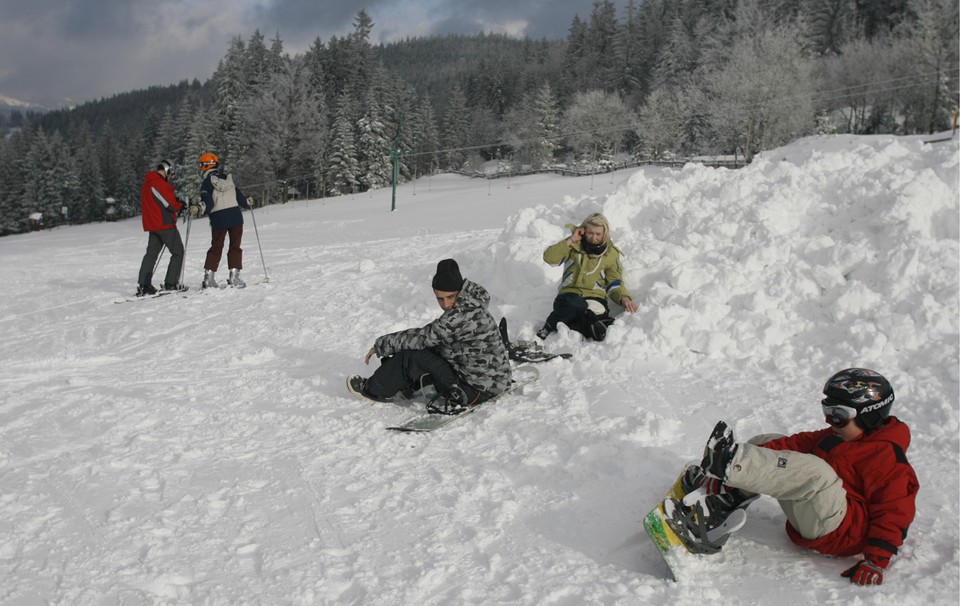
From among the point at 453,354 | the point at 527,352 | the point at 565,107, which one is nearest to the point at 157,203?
the point at 527,352

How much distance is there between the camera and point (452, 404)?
559 centimetres

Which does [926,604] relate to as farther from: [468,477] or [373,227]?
[373,227]

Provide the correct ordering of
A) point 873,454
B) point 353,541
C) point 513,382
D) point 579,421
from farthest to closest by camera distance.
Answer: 1. point 513,382
2. point 579,421
3. point 353,541
4. point 873,454

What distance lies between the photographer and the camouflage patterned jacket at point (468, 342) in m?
5.41

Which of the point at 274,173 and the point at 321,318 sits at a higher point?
the point at 274,173

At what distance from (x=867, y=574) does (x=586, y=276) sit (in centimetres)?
450

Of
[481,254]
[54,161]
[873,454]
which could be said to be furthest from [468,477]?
[54,161]

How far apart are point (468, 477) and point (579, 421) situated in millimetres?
1125

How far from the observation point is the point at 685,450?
4688mm

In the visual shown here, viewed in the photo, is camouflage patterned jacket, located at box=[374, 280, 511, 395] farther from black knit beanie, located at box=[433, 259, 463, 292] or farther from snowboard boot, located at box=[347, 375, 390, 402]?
snowboard boot, located at box=[347, 375, 390, 402]

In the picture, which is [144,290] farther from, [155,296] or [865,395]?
[865,395]

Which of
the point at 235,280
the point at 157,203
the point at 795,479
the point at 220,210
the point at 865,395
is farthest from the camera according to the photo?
the point at 235,280

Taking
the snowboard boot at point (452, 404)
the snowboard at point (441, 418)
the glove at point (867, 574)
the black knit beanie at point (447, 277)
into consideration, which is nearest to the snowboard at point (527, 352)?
the snowboard at point (441, 418)

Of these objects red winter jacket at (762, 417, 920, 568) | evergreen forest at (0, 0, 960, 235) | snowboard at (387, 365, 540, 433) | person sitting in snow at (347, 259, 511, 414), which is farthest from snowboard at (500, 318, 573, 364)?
evergreen forest at (0, 0, 960, 235)
